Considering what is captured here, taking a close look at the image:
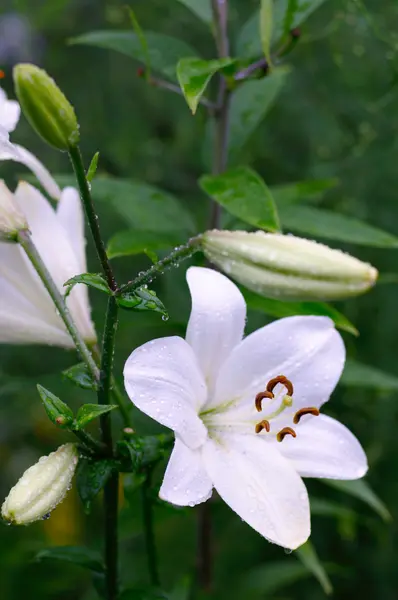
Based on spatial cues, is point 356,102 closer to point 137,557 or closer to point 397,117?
point 397,117

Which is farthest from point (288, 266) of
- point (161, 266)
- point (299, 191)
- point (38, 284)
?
point (299, 191)

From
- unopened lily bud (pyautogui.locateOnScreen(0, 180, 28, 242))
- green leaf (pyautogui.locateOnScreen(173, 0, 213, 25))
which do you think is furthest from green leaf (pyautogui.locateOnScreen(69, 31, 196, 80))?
unopened lily bud (pyautogui.locateOnScreen(0, 180, 28, 242))

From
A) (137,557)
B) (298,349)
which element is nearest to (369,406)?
(137,557)

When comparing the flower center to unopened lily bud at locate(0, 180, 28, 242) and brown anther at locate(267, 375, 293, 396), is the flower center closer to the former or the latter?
brown anther at locate(267, 375, 293, 396)

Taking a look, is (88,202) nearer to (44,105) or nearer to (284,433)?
(44,105)

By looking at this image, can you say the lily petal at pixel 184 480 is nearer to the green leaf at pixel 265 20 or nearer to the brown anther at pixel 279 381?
the brown anther at pixel 279 381

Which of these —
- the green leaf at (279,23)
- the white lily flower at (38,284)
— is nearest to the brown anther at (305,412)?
the white lily flower at (38,284)
